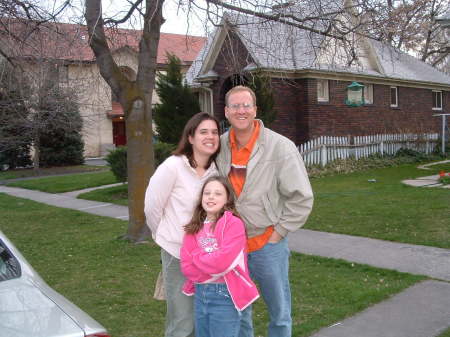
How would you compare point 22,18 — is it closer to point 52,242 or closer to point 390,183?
point 52,242

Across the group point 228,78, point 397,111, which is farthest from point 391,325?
point 397,111

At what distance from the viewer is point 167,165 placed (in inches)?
132

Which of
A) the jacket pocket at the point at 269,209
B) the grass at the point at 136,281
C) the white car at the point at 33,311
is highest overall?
the jacket pocket at the point at 269,209

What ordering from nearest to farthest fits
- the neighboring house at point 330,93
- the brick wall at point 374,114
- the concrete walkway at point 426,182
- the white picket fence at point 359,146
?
the concrete walkway at point 426,182, the white picket fence at point 359,146, the neighboring house at point 330,93, the brick wall at point 374,114

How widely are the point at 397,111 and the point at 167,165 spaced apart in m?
20.2

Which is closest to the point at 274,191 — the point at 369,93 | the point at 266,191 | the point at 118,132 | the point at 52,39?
the point at 266,191

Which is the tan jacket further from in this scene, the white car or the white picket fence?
the white picket fence

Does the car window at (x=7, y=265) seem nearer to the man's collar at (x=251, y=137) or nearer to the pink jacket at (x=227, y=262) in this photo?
the pink jacket at (x=227, y=262)

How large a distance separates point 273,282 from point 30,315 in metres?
1.51

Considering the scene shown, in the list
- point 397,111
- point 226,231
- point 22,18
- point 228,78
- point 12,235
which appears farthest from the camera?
point 397,111

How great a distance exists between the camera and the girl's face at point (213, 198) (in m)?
3.16

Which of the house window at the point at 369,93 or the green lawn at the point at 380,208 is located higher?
the house window at the point at 369,93

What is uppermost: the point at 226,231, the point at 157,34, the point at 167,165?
the point at 157,34

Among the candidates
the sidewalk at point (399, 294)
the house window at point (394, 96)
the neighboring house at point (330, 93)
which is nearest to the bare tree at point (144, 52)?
the sidewalk at point (399, 294)
